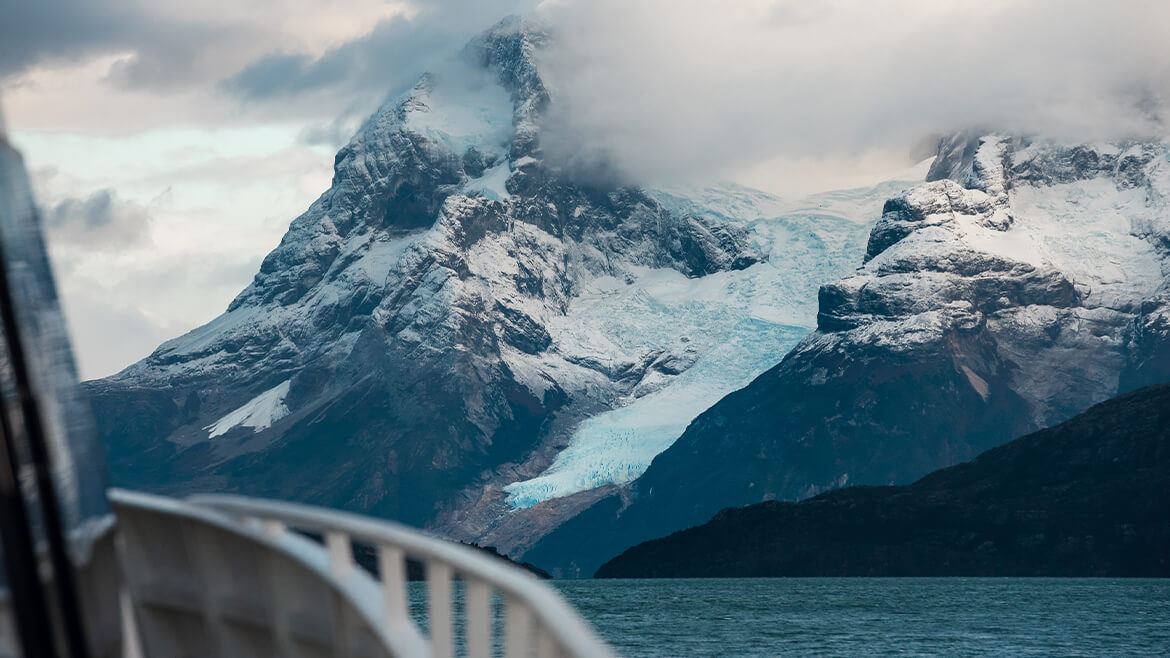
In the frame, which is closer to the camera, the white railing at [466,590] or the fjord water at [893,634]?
the white railing at [466,590]

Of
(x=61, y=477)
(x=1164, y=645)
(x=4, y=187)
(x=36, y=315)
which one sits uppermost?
(x=4, y=187)

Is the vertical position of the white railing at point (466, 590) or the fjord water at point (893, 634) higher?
the white railing at point (466, 590)

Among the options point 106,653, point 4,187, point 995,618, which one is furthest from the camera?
point 995,618

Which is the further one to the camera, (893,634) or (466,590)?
(893,634)

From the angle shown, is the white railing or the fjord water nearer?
the white railing

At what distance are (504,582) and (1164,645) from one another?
15359cm

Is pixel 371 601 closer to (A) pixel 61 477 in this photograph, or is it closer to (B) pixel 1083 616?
(A) pixel 61 477

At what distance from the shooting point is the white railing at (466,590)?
25.0 feet

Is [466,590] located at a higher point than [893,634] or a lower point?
higher

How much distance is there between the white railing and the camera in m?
7.62

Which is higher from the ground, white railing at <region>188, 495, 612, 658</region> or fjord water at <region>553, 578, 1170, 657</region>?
white railing at <region>188, 495, 612, 658</region>

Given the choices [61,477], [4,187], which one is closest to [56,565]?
[61,477]

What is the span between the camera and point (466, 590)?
1012cm

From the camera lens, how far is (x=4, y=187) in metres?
8.72
